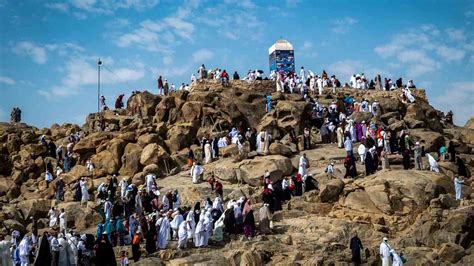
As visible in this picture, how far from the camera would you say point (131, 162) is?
29.0 m

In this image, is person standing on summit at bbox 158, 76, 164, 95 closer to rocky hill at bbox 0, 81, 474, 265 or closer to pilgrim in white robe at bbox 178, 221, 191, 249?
rocky hill at bbox 0, 81, 474, 265

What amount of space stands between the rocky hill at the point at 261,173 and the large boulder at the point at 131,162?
58 mm

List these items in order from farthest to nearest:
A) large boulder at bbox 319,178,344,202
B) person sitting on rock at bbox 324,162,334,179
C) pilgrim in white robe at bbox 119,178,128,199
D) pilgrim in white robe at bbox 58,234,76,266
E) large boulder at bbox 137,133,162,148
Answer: large boulder at bbox 137,133,162,148, pilgrim in white robe at bbox 119,178,128,199, person sitting on rock at bbox 324,162,334,179, large boulder at bbox 319,178,344,202, pilgrim in white robe at bbox 58,234,76,266

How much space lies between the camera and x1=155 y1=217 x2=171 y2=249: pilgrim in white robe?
59.8ft

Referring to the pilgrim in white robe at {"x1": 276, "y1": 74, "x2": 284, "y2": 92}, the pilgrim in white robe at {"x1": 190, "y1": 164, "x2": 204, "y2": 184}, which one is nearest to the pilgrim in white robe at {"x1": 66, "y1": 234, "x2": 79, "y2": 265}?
the pilgrim in white robe at {"x1": 190, "y1": 164, "x2": 204, "y2": 184}

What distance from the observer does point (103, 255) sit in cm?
1590

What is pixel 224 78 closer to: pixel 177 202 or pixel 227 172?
pixel 227 172

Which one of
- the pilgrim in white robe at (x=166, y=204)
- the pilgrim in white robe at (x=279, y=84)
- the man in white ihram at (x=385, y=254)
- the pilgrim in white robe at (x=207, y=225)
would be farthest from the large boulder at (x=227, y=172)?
the pilgrim in white robe at (x=279, y=84)

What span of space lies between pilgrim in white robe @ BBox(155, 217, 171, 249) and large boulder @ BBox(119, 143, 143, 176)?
423 inches

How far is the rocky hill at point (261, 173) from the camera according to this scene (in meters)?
18.2

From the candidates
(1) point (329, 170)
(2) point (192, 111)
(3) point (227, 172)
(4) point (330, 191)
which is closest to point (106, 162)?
(2) point (192, 111)

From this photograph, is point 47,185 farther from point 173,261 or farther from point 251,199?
point 173,261

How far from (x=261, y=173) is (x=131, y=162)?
318 inches

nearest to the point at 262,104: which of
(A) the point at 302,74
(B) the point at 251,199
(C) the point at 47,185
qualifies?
(A) the point at 302,74
